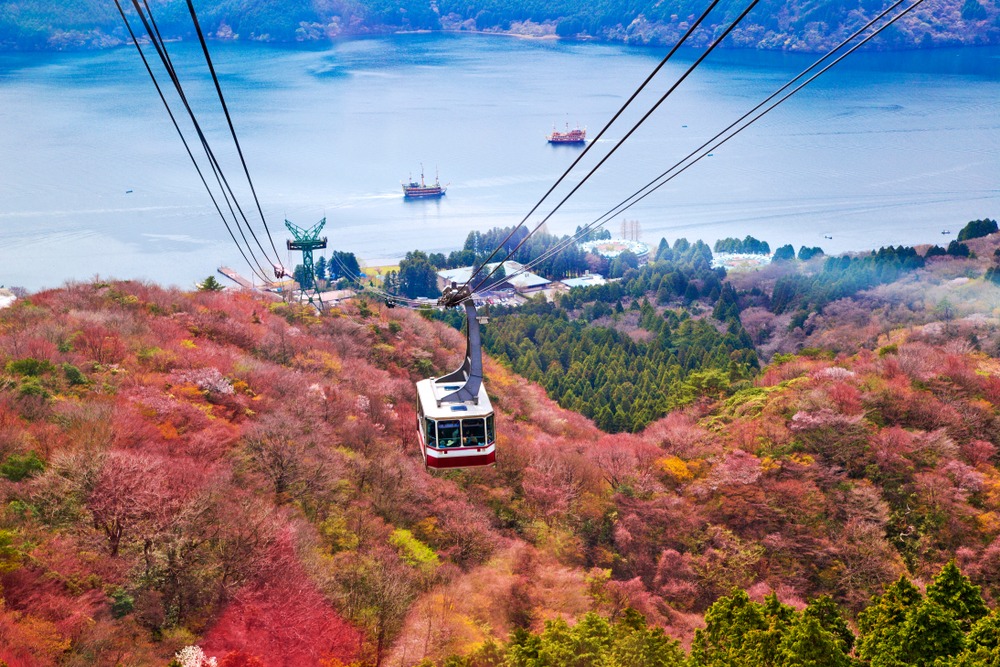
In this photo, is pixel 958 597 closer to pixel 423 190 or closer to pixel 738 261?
pixel 738 261

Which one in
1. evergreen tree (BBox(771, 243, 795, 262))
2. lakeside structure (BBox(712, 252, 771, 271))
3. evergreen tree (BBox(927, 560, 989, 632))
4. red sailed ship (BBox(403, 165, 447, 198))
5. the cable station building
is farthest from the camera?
red sailed ship (BBox(403, 165, 447, 198))

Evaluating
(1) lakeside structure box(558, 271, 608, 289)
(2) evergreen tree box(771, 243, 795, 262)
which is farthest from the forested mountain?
(2) evergreen tree box(771, 243, 795, 262)

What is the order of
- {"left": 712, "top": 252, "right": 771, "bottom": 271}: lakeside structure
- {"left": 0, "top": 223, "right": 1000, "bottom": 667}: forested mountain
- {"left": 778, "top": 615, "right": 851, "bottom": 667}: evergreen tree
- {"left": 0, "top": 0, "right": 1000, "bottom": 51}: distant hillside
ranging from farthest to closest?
{"left": 0, "top": 0, "right": 1000, "bottom": 51}: distant hillside < {"left": 712, "top": 252, "right": 771, "bottom": 271}: lakeside structure < {"left": 0, "top": 223, "right": 1000, "bottom": 667}: forested mountain < {"left": 778, "top": 615, "right": 851, "bottom": 667}: evergreen tree

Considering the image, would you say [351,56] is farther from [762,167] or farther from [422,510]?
[422,510]

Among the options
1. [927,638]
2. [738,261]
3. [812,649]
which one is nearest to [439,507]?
[812,649]

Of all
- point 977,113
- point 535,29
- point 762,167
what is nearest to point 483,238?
point 762,167

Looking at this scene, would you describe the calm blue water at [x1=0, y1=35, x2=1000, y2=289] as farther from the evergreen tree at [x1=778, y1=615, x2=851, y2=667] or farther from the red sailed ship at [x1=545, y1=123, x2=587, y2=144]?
the evergreen tree at [x1=778, y1=615, x2=851, y2=667]
